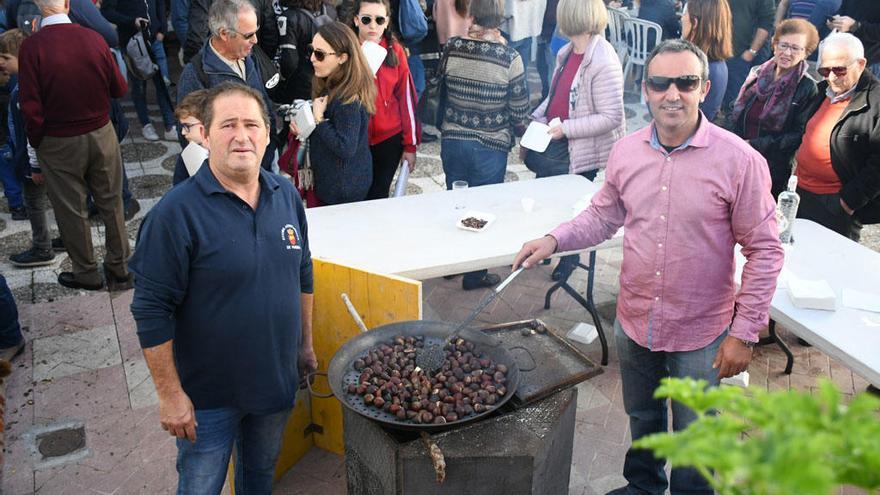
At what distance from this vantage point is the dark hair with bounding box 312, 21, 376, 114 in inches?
177

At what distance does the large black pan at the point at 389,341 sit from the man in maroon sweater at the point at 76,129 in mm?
3106

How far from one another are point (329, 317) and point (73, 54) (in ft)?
9.03

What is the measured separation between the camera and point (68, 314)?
17.2 ft

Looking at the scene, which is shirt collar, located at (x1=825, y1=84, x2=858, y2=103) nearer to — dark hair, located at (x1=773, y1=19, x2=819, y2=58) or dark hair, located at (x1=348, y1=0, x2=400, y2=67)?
dark hair, located at (x1=773, y1=19, x2=819, y2=58)

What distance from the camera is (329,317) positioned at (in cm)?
379

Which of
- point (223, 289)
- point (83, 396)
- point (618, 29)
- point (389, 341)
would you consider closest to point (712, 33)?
point (389, 341)

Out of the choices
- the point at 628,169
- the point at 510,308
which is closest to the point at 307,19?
the point at 510,308

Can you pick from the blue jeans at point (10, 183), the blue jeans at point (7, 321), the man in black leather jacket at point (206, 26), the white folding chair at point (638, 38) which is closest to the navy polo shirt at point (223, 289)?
the blue jeans at point (7, 321)

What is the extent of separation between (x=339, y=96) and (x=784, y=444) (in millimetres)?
4034

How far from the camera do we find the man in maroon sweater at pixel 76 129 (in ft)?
15.9

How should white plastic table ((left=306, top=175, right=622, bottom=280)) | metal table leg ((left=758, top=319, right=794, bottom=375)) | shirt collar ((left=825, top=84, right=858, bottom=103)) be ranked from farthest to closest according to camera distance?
metal table leg ((left=758, top=319, right=794, bottom=375)) → shirt collar ((left=825, top=84, right=858, bottom=103)) → white plastic table ((left=306, top=175, right=622, bottom=280))

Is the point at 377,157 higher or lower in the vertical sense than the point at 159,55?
lower

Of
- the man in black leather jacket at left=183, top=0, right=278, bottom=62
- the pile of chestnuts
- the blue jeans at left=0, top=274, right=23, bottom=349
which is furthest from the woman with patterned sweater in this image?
the blue jeans at left=0, top=274, right=23, bottom=349

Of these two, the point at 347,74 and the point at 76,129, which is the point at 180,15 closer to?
the point at 76,129
